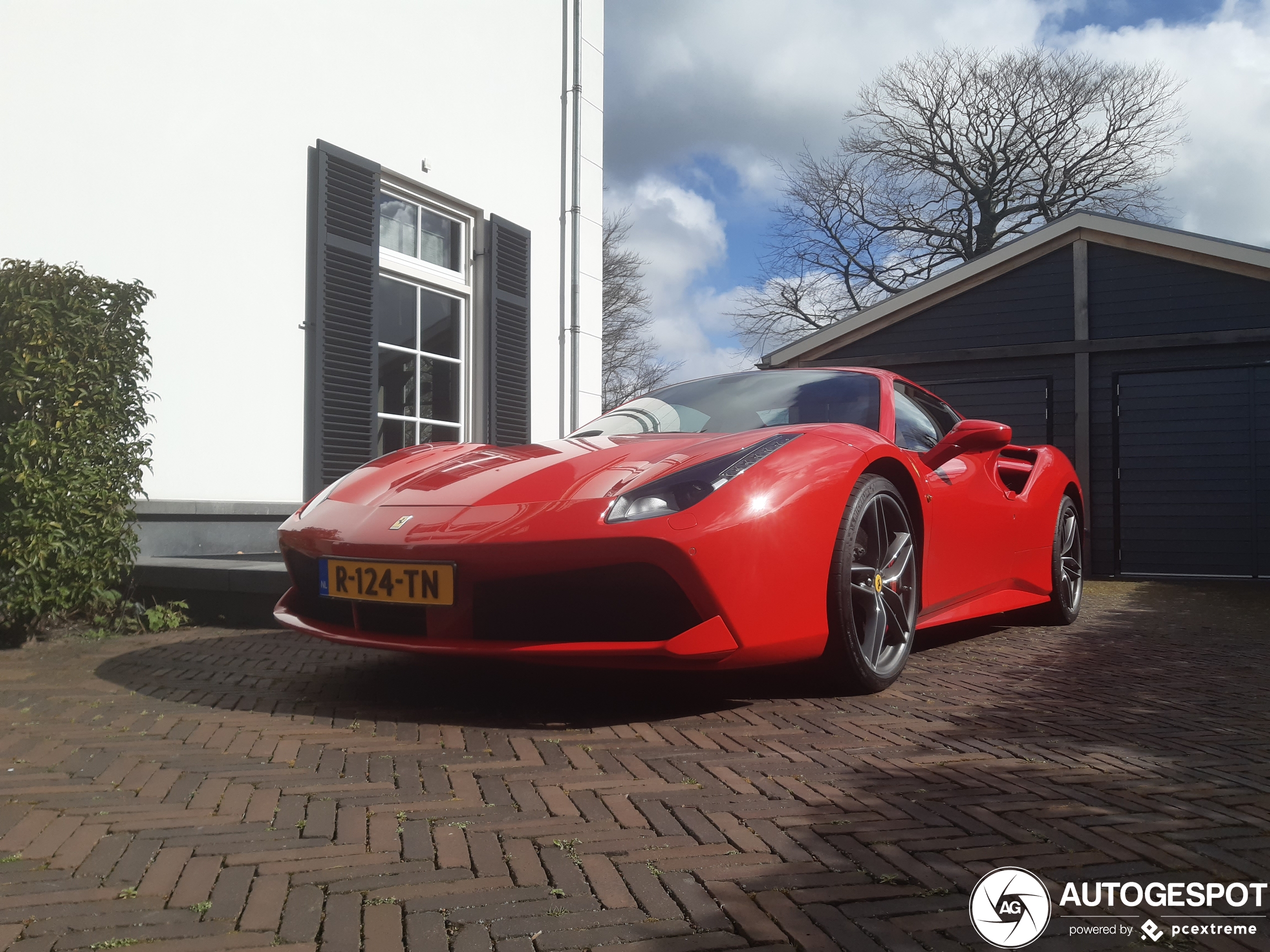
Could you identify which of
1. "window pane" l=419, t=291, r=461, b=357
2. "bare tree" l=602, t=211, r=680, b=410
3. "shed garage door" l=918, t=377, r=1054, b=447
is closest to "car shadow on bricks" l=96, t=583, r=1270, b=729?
"window pane" l=419, t=291, r=461, b=357

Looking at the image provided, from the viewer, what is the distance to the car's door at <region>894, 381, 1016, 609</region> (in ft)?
12.1

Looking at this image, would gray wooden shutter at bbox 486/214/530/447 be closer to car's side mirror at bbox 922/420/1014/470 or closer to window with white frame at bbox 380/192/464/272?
window with white frame at bbox 380/192/464/272

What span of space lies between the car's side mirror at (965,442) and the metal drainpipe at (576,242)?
547 cm

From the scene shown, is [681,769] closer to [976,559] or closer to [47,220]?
[976,559]

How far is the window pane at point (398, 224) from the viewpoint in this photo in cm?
732

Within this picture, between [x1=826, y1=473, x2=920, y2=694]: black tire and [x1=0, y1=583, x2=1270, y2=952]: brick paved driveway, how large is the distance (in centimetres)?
11

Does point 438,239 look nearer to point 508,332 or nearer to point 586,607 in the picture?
point 508,332

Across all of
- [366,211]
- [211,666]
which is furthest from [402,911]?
[366,211]

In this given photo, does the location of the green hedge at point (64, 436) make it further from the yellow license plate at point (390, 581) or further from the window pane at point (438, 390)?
the window pane at point (438, 390)

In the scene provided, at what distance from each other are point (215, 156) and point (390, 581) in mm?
4359

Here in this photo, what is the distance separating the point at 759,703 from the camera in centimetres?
315

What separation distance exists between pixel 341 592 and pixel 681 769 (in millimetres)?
1228

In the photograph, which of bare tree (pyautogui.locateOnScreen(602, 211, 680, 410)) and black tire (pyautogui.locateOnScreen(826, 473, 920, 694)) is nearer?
black tire (pyautogui.locateOnScreen(826, 473, 920, 694))

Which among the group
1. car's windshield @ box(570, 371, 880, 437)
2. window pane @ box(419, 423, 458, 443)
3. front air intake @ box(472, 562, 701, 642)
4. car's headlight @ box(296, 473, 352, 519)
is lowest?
front air intake @ box(472, 562, 701, 642)
